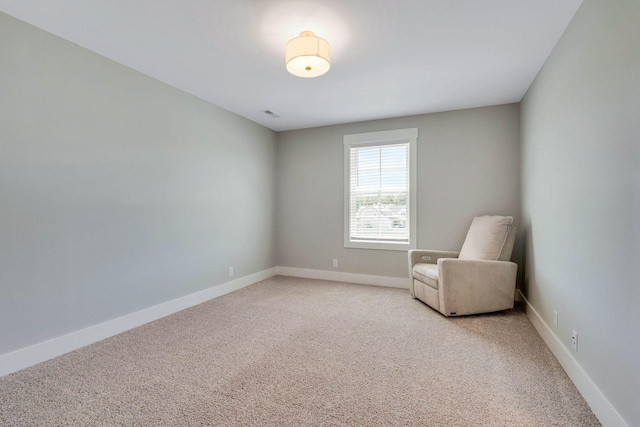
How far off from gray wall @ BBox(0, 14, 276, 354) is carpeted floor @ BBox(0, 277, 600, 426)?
44cm

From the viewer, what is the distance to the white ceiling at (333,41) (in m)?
2.03

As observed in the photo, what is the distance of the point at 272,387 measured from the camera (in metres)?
1.94

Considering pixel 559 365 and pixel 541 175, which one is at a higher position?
pixel 541 175

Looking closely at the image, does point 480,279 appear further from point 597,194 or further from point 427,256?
point 597,194

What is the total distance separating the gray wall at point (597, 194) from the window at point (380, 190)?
1825mm

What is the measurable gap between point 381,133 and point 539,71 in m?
1.99

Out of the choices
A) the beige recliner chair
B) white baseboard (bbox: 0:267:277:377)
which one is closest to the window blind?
the beige recliner chair

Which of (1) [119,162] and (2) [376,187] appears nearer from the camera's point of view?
(1) [119,162]

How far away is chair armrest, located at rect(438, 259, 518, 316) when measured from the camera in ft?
10.4

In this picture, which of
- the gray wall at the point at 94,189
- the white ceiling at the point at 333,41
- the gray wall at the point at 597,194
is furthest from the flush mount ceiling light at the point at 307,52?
the gray wall at the point at 94,189

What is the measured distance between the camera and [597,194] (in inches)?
67.2

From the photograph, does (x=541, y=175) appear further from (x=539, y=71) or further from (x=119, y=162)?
(x=119, y=162)

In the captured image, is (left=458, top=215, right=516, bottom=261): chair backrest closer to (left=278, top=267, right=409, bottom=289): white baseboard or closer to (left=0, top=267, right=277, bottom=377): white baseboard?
(left=278, top=267, right=409, bottom=289): white baseboard

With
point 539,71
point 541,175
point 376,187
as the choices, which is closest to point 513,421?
point 541,175
